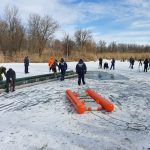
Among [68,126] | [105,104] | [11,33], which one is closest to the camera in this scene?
[68,126]

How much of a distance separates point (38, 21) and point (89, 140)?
2310 inches

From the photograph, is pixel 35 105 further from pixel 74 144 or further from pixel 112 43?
pixel 112 43

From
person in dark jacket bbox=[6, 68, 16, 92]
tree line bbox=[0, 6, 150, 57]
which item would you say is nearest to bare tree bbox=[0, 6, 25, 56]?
tree line bbox=[0, 6, 150, 57]

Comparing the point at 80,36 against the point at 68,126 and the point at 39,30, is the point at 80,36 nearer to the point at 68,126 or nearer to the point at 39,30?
the point at 39,30

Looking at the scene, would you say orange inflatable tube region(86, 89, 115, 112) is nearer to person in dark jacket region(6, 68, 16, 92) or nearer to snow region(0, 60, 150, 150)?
snow region(0, 60, 150, 150)

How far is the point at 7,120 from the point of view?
8367 mm

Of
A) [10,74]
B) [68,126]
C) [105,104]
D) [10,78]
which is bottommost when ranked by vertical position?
[68,126]

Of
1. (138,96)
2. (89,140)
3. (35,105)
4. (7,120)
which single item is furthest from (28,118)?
(138,96)

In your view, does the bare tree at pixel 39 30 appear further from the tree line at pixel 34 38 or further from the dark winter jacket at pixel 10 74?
the dark winter jacket at pixel 10 74

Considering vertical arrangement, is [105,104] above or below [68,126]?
above

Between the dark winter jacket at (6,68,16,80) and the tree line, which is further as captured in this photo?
the tree line

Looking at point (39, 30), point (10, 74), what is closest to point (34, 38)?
point (39, 30)

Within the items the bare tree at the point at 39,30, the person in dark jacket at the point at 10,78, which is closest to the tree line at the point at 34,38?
the bare tree at the point at 39,30

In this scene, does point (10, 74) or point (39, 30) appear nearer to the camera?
point (10, 74)
